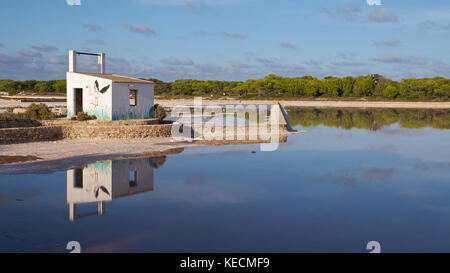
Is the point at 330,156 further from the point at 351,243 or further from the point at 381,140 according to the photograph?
the point at 351,243

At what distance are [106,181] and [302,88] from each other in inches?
2312

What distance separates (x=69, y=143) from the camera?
43.7 ft

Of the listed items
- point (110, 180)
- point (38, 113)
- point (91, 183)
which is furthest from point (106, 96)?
point (91, 183)

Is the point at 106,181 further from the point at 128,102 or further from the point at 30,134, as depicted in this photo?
the point at 128,102

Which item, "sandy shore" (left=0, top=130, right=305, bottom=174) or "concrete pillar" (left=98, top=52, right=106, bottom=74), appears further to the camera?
"concrete pillar" (left=98, top=52, right=106, bottom=74)

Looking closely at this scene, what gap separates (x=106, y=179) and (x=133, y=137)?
20.0 ft

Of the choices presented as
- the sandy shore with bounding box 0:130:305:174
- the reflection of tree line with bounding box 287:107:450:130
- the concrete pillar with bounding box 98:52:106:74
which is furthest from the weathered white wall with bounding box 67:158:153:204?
the reflection of tree line with bounding box 287:107:450:130

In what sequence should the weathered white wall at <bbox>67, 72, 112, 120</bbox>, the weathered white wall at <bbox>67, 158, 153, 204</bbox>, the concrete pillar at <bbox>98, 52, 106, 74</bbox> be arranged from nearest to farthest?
the weathered white wall at <bbox>67, 158, 153, 204</bbox>, the weathered white wall at <bbox>67, 72, 112, 120</bbox>, the concrete pillar at <bbox>98, 52, 106, 74</bbox>

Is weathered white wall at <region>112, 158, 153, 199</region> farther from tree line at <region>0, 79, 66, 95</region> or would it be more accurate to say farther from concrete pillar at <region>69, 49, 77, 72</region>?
tree line at <region>0, 79, 66, 95</region>

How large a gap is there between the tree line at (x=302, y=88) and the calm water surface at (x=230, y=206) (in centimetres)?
4843

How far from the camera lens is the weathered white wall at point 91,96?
48.8ft

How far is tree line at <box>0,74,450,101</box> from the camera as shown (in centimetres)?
5983

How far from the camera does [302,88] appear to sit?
65188 mm
